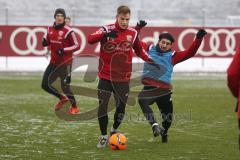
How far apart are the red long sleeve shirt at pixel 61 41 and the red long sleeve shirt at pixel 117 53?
3982 mm

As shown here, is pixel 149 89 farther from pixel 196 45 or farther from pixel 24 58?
pixel 24 58

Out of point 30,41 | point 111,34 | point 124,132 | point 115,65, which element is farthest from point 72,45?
point 30,41

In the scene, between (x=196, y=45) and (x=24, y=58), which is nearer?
(x=196, y=45)

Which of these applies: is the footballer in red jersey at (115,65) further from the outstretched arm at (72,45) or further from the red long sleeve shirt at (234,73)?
the outstretched arm at (72,45)

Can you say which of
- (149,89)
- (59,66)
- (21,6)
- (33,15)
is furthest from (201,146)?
(21,6)

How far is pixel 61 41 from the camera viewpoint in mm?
14266

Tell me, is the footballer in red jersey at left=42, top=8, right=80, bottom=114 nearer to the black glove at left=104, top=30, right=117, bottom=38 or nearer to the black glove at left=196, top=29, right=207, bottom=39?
the black glove at left=104, top=30, right=117, bottom=38

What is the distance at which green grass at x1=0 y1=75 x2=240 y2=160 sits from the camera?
9352 mm

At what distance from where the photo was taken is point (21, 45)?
2539 centimetres

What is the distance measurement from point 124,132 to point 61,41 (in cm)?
339

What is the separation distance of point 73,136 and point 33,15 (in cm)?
2343

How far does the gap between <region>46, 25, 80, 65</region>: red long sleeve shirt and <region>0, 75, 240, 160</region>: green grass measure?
3.91 ft

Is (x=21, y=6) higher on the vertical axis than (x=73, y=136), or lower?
higher

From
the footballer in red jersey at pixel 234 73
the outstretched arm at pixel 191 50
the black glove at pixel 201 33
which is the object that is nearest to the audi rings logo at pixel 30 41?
the outstretched arm at pixel 191 50
